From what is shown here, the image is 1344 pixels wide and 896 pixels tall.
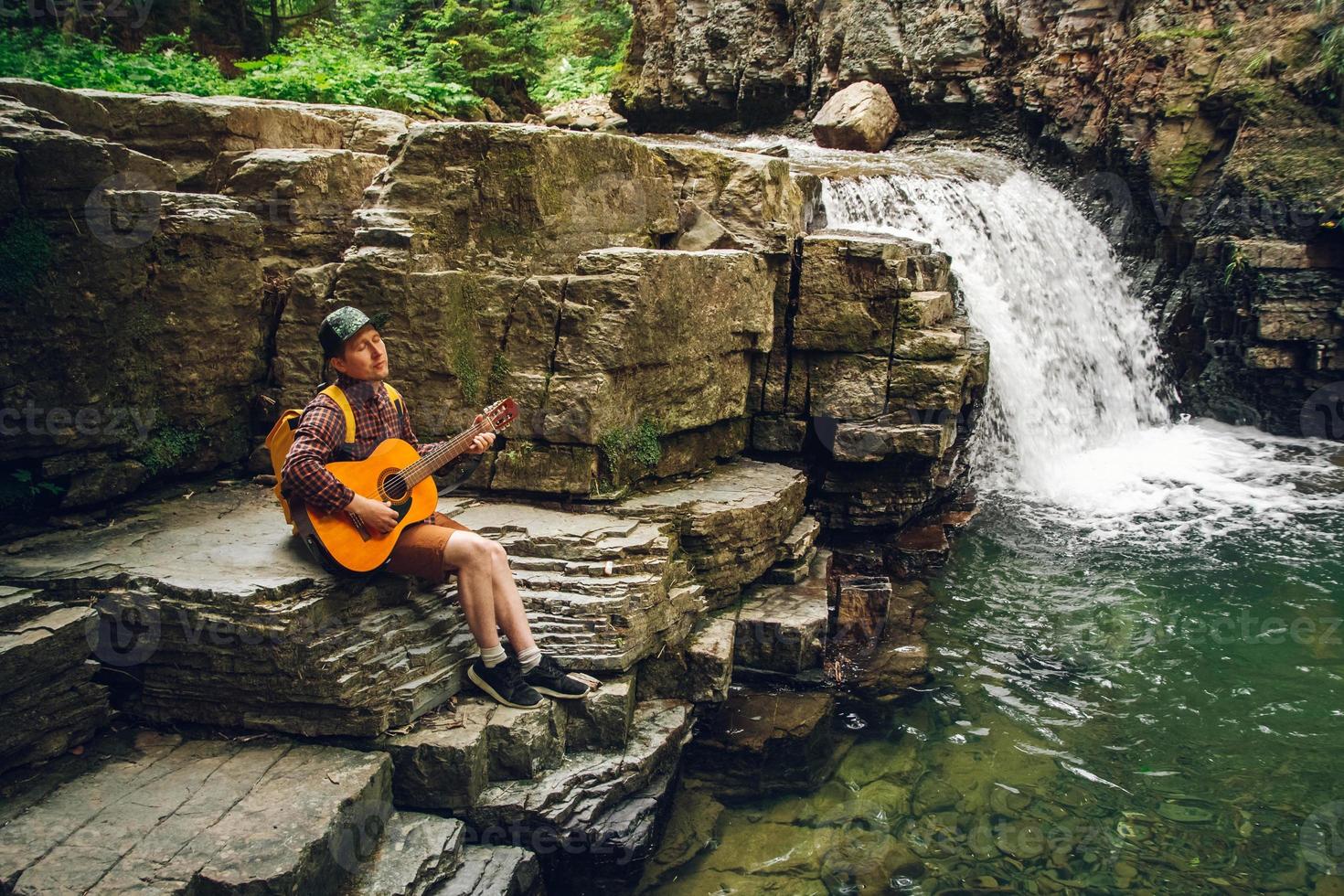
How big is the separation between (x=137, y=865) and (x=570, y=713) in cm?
213

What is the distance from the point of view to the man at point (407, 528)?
4359mm

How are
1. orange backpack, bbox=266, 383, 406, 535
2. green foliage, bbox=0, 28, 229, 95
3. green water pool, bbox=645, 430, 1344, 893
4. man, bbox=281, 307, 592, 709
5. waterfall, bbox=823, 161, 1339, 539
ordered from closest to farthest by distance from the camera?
man, bbox=281, 307, 592, 709 → orange backpack, bbox=266, 383, 406, 535 → green water pool, bbox=645, 430, 1344, 893 → green foliage, bbox=0, 28, 229, 95 → waterfall, bbox=823, 161, 1339, 539

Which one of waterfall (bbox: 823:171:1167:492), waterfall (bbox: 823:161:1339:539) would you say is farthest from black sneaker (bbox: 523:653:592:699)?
waterfall (bbox: 823:171:1167:492)

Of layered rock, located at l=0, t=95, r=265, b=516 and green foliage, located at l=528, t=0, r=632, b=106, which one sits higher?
green foliage, located at l=528, t=0, r=632, b=106

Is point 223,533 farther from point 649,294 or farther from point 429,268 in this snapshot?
point 649,294

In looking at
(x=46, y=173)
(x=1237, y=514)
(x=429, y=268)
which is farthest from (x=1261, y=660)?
(x=46, y=173)

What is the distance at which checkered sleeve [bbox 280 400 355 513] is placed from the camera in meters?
4.29

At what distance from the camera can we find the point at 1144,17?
12.8 m

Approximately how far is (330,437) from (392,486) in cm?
42

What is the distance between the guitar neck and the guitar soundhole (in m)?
0.03

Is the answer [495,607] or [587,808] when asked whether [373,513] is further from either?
[587,808]

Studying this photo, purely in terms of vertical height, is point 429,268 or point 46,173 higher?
point 46,173

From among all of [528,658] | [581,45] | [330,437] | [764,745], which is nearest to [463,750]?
[528,658]

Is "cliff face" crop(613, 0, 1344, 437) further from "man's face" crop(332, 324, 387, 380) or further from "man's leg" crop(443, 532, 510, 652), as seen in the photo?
"man's face" crop(332, 324, 387, 380)
